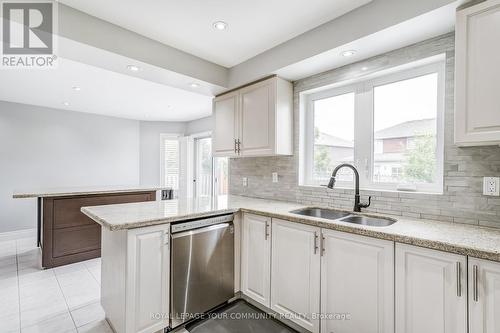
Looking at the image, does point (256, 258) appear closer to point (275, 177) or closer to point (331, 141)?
point (275, 177)

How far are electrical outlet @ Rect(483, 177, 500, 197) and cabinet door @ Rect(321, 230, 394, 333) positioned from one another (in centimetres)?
77

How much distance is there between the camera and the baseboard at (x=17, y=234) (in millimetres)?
4242

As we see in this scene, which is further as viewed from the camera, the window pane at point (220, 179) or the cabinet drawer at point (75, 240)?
the window pane at point (220, 179)

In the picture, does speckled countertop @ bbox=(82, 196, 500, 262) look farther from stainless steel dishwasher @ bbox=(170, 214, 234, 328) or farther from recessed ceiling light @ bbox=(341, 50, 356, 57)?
recessed ceiling light @ bbox=(341, 50, 356, 57)

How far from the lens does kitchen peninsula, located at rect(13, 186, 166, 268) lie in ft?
9.82

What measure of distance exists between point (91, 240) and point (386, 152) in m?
3.78

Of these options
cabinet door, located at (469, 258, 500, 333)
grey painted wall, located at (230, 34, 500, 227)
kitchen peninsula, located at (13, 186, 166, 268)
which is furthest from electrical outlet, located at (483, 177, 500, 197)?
kitchen peninsula, located at (13, 186, 166, 268)

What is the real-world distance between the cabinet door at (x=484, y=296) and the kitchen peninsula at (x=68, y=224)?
362 cm

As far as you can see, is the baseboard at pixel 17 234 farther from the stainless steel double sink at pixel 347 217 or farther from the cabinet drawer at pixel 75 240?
the stainless steel double sink at pixel 347 217

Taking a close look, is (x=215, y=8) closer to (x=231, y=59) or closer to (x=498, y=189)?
(x=231, y=59)

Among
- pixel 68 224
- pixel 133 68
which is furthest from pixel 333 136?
pixel 68 224

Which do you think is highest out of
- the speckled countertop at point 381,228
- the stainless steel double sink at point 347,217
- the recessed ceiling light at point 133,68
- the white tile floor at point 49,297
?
the recessed ceiling light at point 133,68

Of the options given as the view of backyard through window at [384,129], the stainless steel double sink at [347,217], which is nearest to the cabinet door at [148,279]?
the stainless steel double sink at [347,217]

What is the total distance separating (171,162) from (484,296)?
6.11 meters
